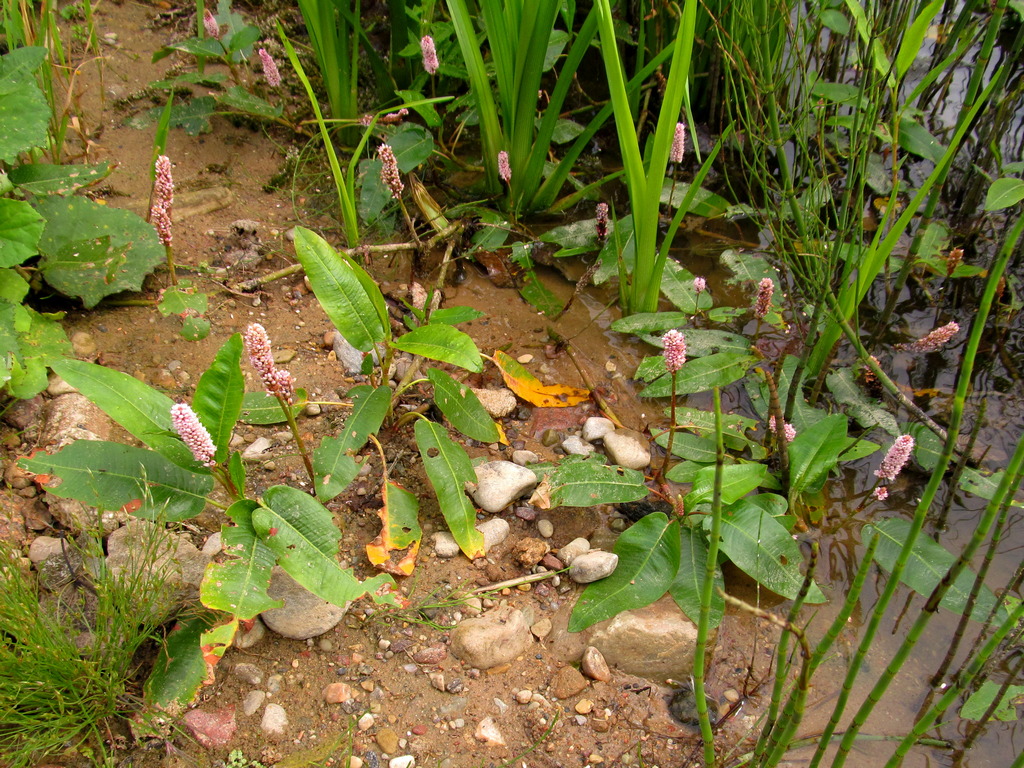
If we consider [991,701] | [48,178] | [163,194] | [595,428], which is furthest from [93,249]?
[991,701]

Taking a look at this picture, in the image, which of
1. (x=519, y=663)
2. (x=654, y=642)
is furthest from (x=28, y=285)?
(x=654, y=642)

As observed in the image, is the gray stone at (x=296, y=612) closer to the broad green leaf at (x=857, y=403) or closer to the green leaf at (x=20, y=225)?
the green leaf at (x=20, y=225)

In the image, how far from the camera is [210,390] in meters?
1.57

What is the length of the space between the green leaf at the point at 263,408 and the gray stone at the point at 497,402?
527 millimetres

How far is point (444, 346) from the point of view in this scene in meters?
1.84

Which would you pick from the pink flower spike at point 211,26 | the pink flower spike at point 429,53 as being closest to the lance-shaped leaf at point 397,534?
the pink flower spike at point 429,53

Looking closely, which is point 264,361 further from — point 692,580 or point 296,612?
point 692,580

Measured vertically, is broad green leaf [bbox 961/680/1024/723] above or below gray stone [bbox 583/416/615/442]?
below

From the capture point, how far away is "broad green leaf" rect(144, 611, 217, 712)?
1.44m

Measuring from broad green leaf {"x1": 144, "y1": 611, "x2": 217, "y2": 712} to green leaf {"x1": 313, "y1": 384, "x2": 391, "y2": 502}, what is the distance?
14.3 inches

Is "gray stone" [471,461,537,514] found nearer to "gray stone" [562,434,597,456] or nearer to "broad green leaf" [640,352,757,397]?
"gray stone" [562,434,597,456]

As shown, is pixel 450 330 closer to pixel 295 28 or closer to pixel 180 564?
pixel 180 564

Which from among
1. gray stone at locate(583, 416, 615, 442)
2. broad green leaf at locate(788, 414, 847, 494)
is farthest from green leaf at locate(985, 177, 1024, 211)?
gray stone at locate(583, 416, 615, 442)

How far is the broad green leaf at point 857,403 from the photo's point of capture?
2.08 meters
